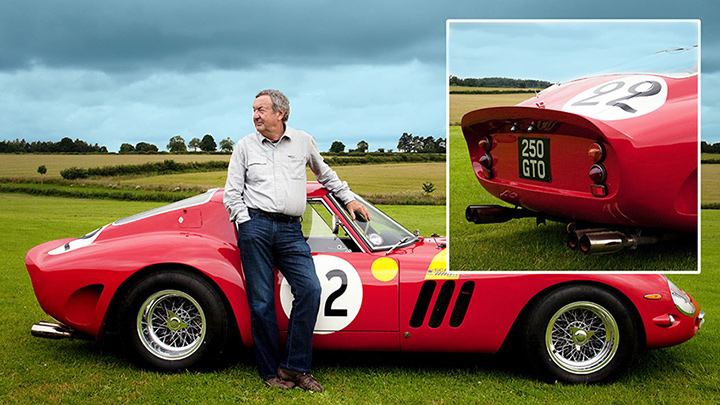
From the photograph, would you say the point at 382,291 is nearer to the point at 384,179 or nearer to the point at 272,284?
the point at 272,284

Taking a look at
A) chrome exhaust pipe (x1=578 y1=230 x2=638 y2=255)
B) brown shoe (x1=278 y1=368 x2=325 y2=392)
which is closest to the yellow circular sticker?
brown shoe (x1=278 y1=368 x2=325 y2=392)

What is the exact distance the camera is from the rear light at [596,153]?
4.27 m

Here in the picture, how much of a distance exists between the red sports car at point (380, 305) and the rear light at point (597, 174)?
5.45 feet

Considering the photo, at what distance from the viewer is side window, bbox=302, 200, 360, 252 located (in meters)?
6.32

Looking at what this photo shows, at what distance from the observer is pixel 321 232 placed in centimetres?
640

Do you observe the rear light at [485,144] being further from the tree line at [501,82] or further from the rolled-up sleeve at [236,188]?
the rolled-up sleeve at [236,188]

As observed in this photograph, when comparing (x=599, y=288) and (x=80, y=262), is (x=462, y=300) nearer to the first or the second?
(x=599, y=288)

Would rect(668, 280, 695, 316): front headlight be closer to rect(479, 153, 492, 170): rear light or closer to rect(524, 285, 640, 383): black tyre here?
rect(524, 285, 640, 383): black tyre

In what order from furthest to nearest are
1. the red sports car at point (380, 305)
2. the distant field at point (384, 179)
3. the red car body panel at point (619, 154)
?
the distant field at point (384, 179) < the red sports car at point (380, 305) < the red car body panel at point (619, 154)

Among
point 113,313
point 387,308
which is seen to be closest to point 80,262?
point 113,313

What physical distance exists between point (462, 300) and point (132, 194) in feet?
66.5

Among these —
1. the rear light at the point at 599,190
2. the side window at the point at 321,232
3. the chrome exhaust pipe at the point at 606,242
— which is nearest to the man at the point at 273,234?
the side window at the point at 321,232

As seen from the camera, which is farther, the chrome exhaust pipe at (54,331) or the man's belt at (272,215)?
the chrome exhaust pipe at (54,331)

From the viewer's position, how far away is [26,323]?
8344mm
